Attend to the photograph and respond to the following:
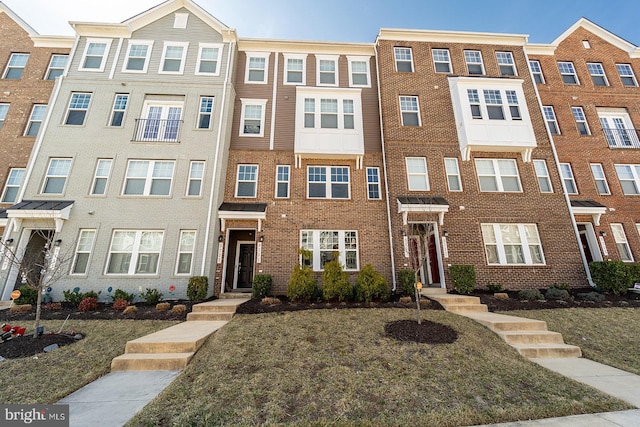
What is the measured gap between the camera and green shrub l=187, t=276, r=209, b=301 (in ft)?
30.6

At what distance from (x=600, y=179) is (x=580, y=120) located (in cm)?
354

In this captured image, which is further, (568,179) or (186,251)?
(568,179)

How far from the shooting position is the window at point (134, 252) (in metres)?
10.2

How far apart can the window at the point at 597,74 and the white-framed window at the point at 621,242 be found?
8.68 meters

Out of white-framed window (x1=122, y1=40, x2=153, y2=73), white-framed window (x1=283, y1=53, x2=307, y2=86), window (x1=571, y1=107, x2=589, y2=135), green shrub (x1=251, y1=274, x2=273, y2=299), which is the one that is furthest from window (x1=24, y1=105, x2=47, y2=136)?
window (x1=571, y1=107, x2=589, y2=135)

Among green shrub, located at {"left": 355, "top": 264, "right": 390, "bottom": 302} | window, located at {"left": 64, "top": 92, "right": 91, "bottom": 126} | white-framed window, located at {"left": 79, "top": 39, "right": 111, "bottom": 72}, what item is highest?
white-framed window, located at {"left": 79, "top": 39, "right": 111, "bottom": 72}

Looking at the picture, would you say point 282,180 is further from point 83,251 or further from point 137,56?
point 137,56

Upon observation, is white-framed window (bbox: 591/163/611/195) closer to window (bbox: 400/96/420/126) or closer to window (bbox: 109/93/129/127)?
window (bbox: 400/96/420/126)

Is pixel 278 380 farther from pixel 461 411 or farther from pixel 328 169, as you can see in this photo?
pixel 328 169

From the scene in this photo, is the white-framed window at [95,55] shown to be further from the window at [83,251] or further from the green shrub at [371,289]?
the green shrub at [371,289]

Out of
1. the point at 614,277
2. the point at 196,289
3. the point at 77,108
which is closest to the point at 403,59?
the point at 614,277

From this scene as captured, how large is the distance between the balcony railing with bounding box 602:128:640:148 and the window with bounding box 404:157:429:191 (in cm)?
1100

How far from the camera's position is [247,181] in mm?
12250

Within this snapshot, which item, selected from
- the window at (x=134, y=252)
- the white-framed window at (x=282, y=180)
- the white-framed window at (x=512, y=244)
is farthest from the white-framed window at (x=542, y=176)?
the window at (x=134, y=252)
